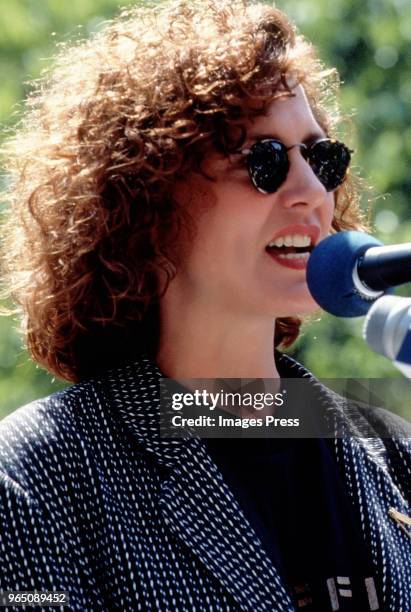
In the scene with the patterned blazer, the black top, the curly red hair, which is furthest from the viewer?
the curly red hair

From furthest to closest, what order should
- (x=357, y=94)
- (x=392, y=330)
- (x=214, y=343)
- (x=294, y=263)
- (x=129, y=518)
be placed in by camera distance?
(x=357, y=94) → (x=214, y=343) → (x=294, y=263) → (x=129, y=518) → (x=392, y=330)

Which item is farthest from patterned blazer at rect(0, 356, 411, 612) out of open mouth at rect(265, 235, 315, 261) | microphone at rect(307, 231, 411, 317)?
microphone at rect(307, 231, 411, 317)

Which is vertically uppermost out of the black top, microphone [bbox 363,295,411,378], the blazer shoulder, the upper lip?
the upper lip

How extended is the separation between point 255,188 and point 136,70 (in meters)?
0.44

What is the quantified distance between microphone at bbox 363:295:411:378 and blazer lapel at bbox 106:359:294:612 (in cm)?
Result: 94

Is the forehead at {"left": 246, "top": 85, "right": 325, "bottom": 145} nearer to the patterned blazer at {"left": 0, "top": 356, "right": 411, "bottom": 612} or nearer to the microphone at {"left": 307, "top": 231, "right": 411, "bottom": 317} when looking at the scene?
the patterned blazer at {"left": 0, "top": 356, "right": 411, "bottom": 612}

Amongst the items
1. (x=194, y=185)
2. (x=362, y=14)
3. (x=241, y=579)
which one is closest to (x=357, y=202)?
(x=194, y=185)

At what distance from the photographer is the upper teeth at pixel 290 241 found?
8.25ft

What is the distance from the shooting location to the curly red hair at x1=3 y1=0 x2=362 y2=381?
2.62 metres

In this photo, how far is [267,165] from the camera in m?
2.51

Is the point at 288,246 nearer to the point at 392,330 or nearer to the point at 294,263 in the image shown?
the point at 294,263

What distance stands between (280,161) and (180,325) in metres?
0.44

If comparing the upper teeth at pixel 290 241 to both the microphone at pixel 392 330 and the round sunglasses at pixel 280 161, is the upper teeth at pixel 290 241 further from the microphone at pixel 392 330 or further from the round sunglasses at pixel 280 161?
the microphone at pixel 392 330

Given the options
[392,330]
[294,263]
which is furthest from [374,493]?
[392,330]
